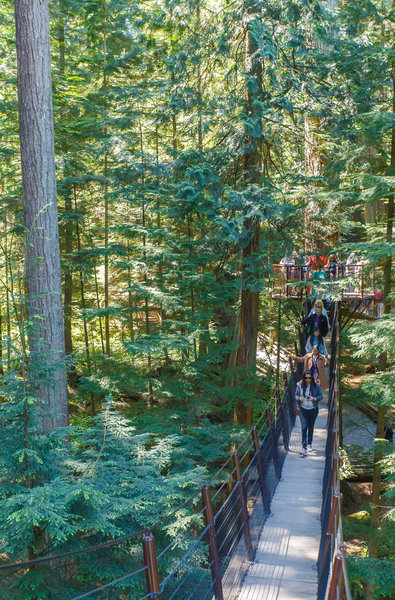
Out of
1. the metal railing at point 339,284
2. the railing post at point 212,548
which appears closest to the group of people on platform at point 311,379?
the metal railing at point 339,284

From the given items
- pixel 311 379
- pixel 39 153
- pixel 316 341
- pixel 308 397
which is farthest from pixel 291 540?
pixel 39 153

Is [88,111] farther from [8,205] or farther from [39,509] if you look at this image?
[39,509]

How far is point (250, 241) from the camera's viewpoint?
1018 cm

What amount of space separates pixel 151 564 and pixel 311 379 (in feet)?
14.4

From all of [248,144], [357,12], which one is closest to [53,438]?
[248,144]

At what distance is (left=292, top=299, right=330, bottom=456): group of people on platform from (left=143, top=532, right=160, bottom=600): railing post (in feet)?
14.1

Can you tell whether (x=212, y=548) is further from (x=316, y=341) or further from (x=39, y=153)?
(x=39, y=153)

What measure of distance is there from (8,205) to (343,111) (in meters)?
7.87

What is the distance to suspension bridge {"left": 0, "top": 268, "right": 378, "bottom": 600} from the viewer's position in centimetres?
355

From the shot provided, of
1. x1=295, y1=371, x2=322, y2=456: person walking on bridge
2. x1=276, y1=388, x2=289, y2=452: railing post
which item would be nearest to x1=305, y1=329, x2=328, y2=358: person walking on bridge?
x1=276, y1=388, x2=289, y2=452: railing post

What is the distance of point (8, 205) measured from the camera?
38.7ft

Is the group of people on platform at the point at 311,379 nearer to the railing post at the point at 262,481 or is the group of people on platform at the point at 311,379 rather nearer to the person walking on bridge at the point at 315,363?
the person walking on bridge at the point at 315,363

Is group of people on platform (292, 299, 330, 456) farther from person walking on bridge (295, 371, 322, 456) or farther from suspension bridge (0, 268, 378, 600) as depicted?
suspension bridge (0, 268, 378, 600)

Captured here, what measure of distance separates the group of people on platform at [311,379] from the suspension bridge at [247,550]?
1.20ft
